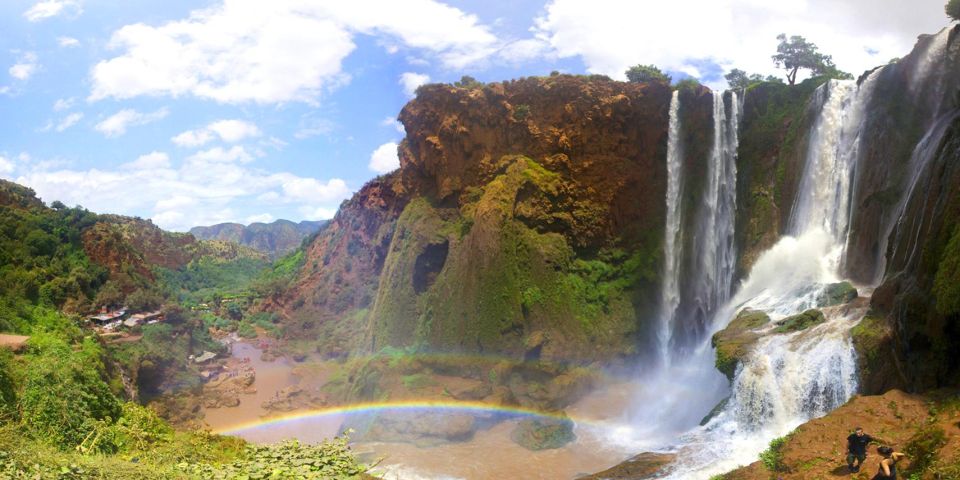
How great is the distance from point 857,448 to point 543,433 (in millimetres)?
13309

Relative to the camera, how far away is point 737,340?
19.3 metres

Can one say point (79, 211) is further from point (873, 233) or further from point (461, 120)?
point (873, 233)

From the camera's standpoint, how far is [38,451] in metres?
7.54

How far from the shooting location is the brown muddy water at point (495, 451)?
21016 mm

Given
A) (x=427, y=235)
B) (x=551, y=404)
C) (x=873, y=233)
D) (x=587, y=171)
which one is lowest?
(x=551, y=404)

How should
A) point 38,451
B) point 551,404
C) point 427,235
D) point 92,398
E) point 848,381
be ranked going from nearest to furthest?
point 38,451
point 92,398
point 848,381
point 551,404
point 427,235

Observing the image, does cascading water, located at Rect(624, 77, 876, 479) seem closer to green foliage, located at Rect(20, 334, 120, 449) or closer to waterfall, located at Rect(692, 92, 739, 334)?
waterfall, located at Rect(692, 92, 739, 334)

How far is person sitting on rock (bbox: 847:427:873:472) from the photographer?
11766mm

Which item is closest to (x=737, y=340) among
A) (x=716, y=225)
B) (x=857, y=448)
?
(x=857, y=448)

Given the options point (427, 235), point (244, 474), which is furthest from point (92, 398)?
point (427, 235)

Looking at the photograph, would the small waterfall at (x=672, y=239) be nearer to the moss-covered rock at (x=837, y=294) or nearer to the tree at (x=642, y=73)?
the tree at (x=642, y=73)

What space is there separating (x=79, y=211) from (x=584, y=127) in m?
47.1

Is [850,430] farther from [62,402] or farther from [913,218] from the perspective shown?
[62,402]

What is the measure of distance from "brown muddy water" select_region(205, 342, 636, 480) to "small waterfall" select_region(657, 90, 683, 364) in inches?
192
